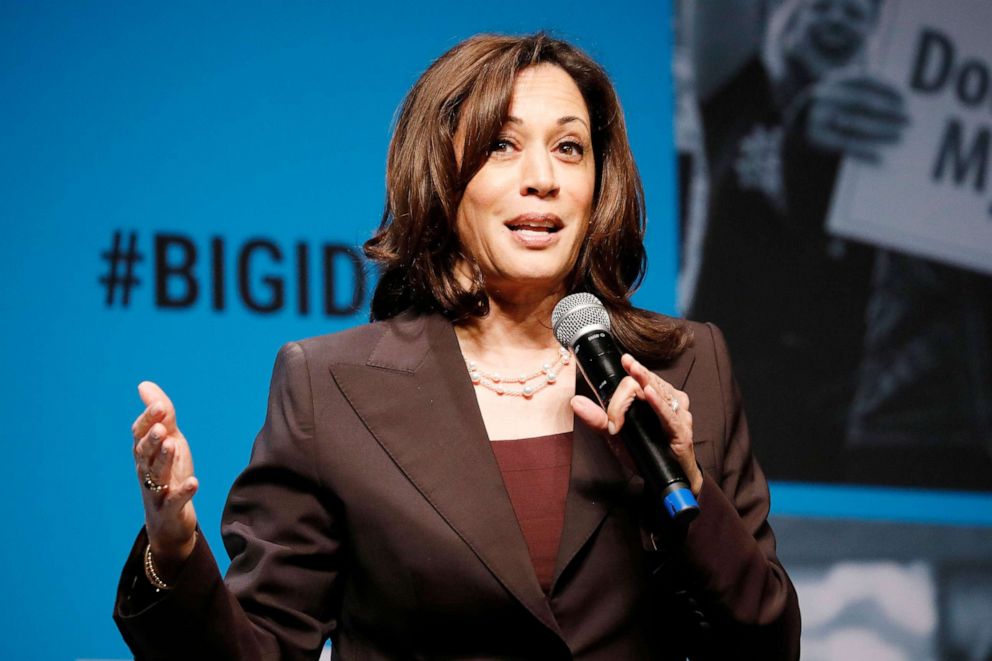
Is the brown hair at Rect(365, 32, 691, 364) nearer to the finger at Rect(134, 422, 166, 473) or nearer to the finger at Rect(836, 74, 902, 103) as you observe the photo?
the finger at Rect(134, 422, 166, 473)

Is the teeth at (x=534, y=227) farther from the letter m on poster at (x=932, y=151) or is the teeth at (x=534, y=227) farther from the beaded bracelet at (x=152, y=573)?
the letter m on poster at (x=932, y=151)

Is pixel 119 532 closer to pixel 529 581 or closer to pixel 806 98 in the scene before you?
pixel 529 581

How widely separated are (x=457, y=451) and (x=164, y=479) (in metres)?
0.49

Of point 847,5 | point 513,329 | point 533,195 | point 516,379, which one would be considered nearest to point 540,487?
point 516,379

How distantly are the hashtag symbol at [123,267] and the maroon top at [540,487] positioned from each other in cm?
115

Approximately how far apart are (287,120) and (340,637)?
1451mm

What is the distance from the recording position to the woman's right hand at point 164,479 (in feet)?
4.55

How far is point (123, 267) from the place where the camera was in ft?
8.64

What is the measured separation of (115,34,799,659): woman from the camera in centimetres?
158

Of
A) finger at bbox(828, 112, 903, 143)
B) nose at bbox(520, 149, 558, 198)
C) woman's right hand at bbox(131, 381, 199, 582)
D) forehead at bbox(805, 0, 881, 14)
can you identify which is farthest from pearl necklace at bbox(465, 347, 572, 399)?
forehead at bbox(805, 0, 881, 14)

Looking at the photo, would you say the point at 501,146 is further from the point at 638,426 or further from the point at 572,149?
the point at 638,426

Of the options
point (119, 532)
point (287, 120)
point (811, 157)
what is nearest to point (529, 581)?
point (119, 532)

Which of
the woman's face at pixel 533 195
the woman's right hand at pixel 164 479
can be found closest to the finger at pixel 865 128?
the woman's face at pixel 533 195

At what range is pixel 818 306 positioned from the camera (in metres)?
3.38
